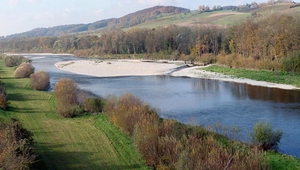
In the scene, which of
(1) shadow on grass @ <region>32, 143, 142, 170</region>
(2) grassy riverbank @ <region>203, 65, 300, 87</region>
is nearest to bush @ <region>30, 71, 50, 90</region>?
(1) shadow on grass @ <region>32, 143, 142, 170</region>

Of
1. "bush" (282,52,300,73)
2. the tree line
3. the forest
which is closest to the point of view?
"bush" (282,52,300,73)

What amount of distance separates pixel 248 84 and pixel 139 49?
64.0 meters

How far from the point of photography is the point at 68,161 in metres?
16.1

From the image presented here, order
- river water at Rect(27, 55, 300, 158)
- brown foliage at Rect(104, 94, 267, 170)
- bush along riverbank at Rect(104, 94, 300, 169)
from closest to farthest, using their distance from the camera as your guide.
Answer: brown foliage at Rect(104, 94, 267, 170) → bush along riverbank at Rect(104, 94, 300, 169) → river water at Rect(27, 55, 300, 158)

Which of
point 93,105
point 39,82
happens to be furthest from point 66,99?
point 39,82

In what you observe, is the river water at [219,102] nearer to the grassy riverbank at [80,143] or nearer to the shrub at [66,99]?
the grassy riverbank at [80,143]

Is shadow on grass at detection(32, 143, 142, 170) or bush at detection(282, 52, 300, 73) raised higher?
bush at detection(282, 52, 300, 73)

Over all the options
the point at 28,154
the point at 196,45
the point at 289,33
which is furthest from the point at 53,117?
the point at 196,45

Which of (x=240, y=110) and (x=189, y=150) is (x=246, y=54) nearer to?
(x=240, y=110)

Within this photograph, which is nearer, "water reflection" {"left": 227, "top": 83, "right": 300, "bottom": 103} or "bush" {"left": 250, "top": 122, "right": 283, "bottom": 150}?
"bush" {"left": 250, "top": 122, "right": 283, "bottom": 150}

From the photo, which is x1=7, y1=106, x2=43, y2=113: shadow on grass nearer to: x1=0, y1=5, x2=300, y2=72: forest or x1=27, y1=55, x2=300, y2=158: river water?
x1=27, y1=55, x2=300, y2=158: river water

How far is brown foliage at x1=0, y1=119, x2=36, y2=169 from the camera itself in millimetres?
12117

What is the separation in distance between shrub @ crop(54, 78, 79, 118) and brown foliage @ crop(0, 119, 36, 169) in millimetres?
9180

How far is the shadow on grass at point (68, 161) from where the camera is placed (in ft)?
50.5
